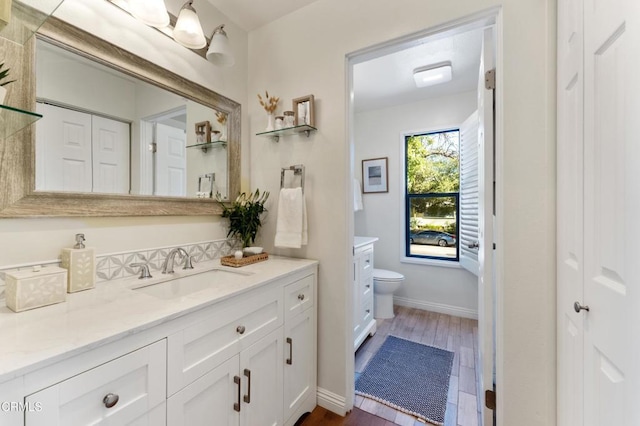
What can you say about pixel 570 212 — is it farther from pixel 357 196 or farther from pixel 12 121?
pixel 357 196

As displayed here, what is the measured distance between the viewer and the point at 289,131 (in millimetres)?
1772

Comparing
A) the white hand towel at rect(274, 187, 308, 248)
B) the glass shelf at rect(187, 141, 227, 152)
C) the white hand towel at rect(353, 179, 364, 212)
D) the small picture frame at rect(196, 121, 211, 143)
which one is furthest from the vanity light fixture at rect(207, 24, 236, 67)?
the white hand towel at rect(353, 179, 364, 212)

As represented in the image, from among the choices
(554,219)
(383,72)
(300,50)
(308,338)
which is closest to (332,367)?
(308,338)

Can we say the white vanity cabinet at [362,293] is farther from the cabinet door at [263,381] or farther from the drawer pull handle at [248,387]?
the drawer pull handle at [248,387]

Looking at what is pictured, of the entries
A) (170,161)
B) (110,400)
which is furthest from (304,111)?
(110,400)

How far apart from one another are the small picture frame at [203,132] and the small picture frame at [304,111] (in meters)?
0.57

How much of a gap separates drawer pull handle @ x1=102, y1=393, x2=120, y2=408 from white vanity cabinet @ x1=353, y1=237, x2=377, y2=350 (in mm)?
1770

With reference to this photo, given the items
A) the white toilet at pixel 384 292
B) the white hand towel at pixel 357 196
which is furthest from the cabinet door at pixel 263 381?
the white hand towel at pixel 357 196

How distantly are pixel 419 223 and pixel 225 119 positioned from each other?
2.57m

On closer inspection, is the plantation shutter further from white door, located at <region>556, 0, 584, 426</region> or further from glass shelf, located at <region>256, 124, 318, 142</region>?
glass shelf, located at <region>256, 124, 318, 142</region>

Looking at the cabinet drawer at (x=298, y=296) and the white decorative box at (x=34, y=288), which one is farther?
the cabinet drawer at (x=298, y=296)

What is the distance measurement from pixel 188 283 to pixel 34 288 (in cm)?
59

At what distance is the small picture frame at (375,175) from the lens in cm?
344

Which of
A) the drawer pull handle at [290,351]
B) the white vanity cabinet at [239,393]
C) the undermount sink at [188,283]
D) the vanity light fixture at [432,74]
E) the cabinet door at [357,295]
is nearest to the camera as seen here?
the white vanity cabinet at [239,393]
